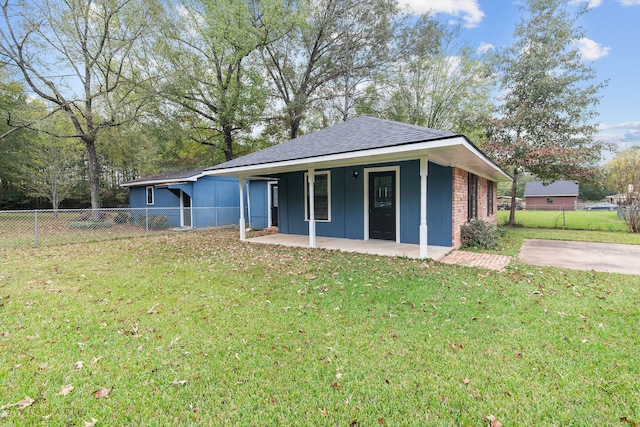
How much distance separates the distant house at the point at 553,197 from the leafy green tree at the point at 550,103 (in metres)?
33.5

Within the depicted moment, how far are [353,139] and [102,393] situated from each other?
642 centimetres

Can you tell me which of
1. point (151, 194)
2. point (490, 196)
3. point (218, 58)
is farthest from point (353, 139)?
point (151, 194)

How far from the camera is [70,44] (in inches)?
490

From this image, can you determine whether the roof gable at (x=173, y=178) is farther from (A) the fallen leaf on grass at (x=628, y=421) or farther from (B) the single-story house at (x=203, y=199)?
(A) the fallen leaf on grass at (x=628, y=421)

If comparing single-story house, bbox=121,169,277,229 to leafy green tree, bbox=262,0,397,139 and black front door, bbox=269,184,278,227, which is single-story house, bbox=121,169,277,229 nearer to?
black front door, bbox=269,184,278,227

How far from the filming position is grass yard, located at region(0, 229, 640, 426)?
1.95 meters

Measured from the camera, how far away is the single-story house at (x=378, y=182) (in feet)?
20.6

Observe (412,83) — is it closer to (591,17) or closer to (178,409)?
(591,17)

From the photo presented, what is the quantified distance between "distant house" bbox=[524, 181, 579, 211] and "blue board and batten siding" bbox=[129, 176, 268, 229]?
4424cm

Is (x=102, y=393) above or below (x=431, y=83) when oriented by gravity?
below

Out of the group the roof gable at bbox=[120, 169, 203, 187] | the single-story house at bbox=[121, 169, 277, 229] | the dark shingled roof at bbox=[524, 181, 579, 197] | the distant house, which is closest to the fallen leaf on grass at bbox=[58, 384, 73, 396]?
the single-story house at bbox=[121, 169, 277, 229]

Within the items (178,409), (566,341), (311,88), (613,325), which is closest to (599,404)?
(566,341)

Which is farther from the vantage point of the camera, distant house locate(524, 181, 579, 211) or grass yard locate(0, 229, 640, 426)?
distant house locate(524, 181, 579, 211)

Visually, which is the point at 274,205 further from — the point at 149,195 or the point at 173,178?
the point at 149,195
